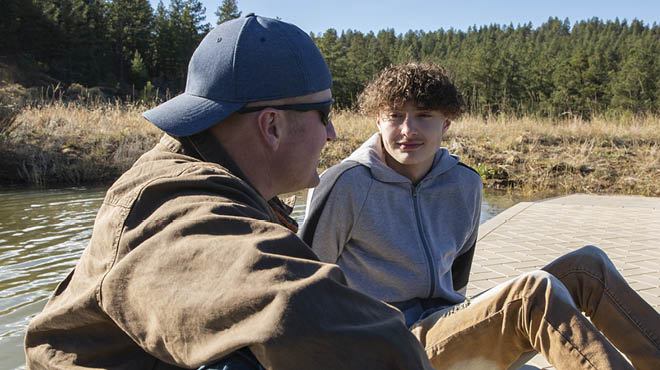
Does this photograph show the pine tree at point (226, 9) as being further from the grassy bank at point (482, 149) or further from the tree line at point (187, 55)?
the grassy bank at point (482, 149)

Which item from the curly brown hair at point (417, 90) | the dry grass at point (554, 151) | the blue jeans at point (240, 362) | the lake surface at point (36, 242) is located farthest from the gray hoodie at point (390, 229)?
the dry grass at point (554, 151)

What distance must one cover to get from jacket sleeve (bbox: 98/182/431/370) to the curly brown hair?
6.13 ft

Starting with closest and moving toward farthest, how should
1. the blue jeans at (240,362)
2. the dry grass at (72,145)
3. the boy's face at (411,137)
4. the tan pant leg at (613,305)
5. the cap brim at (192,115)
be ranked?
the blue jeans at (240,362) → the cap brim at (192,115) → the tan pant leg at (613,305) → the boy's face at (411,137) → the dry grass at (72,145)

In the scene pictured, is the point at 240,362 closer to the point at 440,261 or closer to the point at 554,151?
the point at 440,261

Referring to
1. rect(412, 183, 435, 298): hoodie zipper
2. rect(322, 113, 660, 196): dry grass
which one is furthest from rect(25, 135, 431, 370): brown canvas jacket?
rect(322, 113, 660, 196): dry grass

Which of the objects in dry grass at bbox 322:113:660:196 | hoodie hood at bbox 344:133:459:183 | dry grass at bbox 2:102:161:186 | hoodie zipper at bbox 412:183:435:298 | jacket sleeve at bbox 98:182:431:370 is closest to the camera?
jacket sleeve at bbox 98:182:431:370

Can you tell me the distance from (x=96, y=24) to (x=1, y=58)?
14717 mm

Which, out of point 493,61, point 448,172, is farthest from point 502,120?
point 493,61

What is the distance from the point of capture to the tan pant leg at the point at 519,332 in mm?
1717

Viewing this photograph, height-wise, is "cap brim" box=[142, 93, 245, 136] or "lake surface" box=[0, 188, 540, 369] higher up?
"cap brim" box=[142, 93, 245, 136]

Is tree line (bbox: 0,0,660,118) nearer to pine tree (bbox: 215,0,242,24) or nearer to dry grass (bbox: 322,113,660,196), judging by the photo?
pine tree (bbox: 215,0,242,24)

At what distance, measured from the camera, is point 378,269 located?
92.0 inches

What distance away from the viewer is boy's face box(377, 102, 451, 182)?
8.52 ft

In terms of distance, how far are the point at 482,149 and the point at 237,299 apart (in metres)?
13.4
